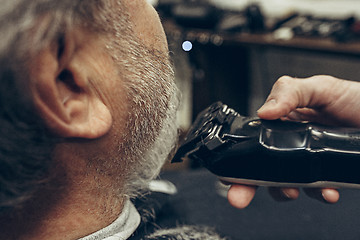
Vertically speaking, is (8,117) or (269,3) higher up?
(269,3)

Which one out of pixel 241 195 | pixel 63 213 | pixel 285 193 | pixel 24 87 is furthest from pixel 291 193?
pixel 24 87

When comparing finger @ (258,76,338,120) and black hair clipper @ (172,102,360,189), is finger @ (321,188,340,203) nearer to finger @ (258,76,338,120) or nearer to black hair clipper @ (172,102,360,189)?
black hair clipper @ (172,102,360,189)

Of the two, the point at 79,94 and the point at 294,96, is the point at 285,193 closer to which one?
→ the point at 294,96

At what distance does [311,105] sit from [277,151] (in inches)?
12.8

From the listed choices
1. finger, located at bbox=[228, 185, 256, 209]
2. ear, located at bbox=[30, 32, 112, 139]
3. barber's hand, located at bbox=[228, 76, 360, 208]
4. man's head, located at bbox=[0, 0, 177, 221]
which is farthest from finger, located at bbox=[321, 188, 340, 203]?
ear, located at bbox=[30, 32, 112, 139]

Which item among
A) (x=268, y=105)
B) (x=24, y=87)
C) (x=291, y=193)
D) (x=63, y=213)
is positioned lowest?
(x=291, y=193)

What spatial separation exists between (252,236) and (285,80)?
425 millimetres

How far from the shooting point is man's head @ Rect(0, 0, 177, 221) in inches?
17.7

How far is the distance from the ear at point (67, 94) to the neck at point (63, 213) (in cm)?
10

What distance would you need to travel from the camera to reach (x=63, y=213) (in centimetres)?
60

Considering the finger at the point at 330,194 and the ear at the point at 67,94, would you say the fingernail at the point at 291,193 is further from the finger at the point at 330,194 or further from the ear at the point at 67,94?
the ear at the point at 67,94

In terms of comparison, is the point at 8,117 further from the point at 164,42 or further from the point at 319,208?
the point at 319,208

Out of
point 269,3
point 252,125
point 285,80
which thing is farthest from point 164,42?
point 269,3

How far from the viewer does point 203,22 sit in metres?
1.92
